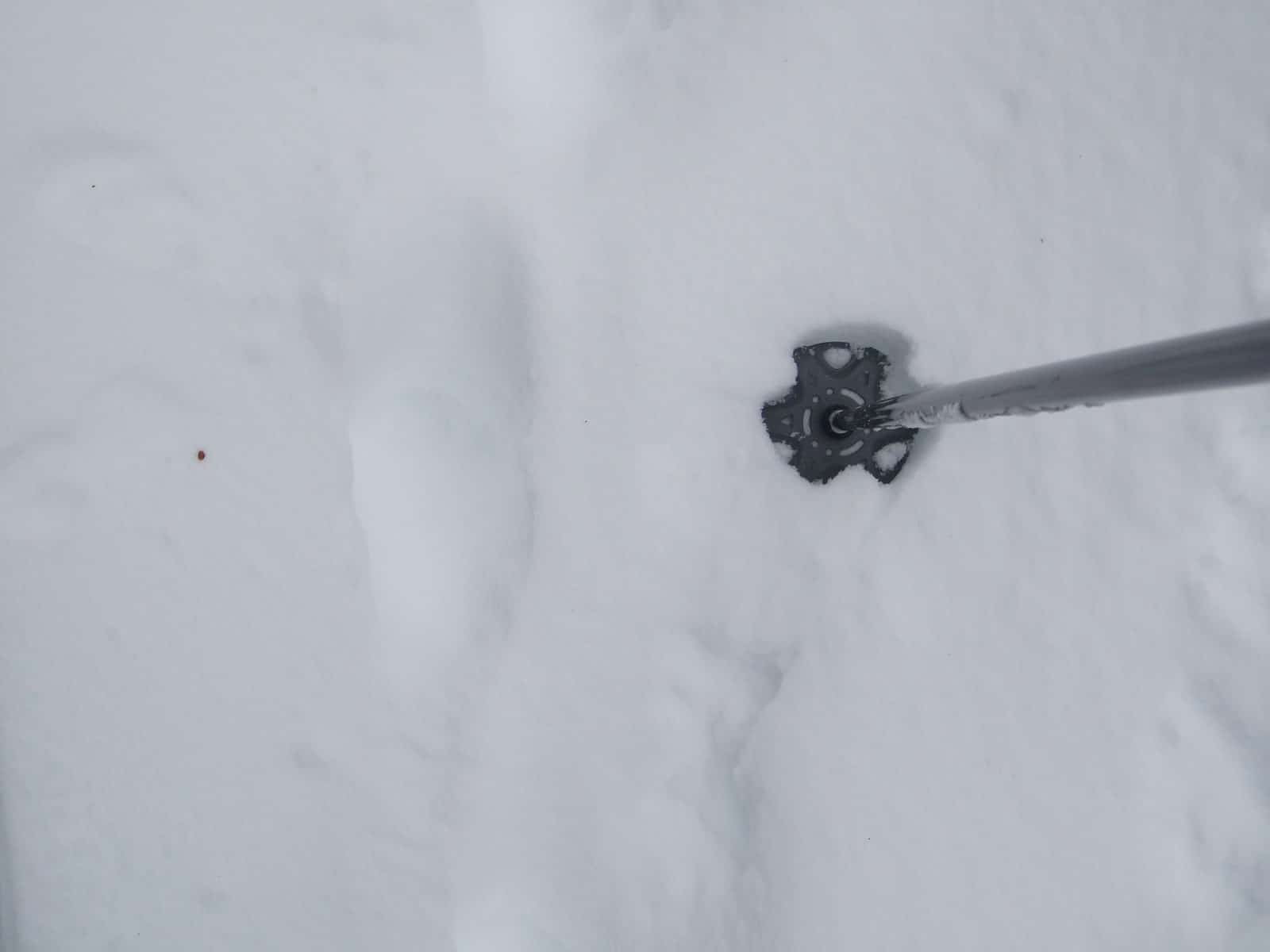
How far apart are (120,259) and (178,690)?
0.65 meters

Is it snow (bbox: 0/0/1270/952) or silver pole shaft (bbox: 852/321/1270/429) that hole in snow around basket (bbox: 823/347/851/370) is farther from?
silver pole shaft (bbox: 852/321/1270/429)

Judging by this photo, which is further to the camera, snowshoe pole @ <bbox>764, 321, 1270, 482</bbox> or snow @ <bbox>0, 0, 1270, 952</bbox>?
snow @ <bbox>0, 0, 1270, 952</bbox>

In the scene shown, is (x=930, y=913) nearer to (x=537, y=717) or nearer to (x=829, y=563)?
(x=829, y=563)

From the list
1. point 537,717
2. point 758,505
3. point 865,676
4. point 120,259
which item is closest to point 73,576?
point 120,259

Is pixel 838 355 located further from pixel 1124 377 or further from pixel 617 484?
pixel 1124 377

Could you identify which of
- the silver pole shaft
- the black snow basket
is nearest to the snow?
the black snow basket

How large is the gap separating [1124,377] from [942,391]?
0.31 m

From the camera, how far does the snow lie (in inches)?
44.8

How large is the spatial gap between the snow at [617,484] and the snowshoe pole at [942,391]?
4 centimetres

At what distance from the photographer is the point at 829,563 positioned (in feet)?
3.89

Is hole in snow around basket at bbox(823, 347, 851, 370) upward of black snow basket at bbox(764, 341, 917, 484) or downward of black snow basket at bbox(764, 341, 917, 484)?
upward

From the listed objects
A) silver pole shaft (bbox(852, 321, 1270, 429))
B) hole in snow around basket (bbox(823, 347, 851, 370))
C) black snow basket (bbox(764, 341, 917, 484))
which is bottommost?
silver pole shaft (bbox(852, 321, 1270, 429))

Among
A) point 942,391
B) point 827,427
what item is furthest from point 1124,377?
point 827,427

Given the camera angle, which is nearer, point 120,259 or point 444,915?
point 444,915
